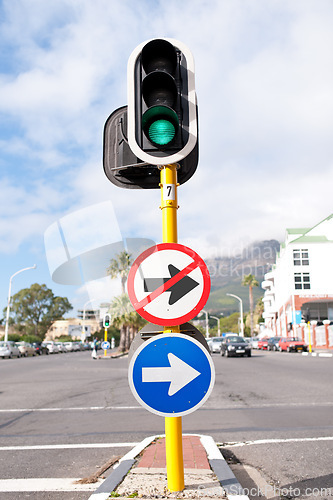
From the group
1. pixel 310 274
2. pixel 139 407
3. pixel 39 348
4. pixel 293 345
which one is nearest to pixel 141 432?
pixel 139 407

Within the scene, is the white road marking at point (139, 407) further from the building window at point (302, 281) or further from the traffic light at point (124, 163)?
the building window at point (302, 281)

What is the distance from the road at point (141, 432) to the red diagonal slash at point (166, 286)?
1978 mm

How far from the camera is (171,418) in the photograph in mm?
3238

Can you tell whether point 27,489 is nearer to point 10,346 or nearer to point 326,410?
point 326,410

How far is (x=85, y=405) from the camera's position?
1009 centimetres

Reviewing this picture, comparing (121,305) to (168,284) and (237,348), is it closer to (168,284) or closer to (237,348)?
(237,348)

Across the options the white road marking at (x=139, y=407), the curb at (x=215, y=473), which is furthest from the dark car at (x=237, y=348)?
the curb at (x=215, y=473)

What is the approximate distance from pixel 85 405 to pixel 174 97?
319 inches

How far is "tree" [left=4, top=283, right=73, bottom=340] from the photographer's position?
8894 centimetres

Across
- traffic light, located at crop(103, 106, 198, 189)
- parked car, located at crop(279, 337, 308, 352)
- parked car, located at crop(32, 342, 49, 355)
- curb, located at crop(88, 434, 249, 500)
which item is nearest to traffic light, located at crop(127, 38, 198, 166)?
traffic light, located at crop(103, 106, 198, 189)

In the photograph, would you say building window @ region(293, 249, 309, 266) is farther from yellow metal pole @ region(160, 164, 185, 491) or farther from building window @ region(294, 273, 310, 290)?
yellow metal pole @ region(160, 164, 185, 491)

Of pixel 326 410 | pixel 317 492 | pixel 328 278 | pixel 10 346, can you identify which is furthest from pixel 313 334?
pixel 317 492

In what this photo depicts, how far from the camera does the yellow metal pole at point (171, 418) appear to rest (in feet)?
10.5

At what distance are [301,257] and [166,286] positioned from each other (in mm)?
62595
